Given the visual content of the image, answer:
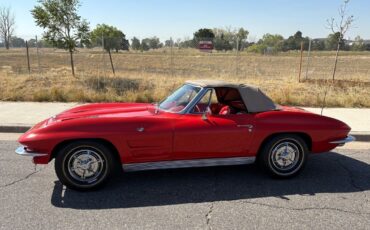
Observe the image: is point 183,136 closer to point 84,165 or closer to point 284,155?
point 84,165

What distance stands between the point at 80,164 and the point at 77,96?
6.32 m

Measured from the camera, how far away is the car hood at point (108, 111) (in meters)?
4.14

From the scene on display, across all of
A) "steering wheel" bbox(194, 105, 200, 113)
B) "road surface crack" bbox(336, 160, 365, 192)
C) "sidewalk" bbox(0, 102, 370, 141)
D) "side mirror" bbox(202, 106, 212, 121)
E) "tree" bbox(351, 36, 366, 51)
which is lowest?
"road surface crack" bbox(336, 160, 365, 192)

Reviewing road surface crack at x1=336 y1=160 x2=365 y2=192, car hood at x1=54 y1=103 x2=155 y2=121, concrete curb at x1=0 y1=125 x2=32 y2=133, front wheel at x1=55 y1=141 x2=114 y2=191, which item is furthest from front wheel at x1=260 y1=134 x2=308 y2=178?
concrete curb at x1=0 y1=125 x2=32 y2=133

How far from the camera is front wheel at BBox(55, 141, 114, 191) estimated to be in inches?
150

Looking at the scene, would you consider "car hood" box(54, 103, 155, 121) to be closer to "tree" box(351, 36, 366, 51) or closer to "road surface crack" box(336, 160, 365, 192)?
"road surface crack" box(336, 160, 365, 192)

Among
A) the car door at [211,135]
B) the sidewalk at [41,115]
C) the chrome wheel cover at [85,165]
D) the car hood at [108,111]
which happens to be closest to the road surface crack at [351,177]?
the car door at [211,135]

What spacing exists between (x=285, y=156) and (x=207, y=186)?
1.12 meters

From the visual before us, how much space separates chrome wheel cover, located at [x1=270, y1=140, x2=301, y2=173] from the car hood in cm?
170

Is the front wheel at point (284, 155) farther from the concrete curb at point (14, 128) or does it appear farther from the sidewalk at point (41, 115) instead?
the concrete curb at point (14, 128)

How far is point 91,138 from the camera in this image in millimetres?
3830

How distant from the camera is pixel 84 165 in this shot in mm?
3883

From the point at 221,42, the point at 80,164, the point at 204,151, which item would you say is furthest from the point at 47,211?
the point at 221,42

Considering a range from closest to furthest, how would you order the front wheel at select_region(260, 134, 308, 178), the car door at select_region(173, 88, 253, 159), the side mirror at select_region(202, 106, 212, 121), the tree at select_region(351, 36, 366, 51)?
the car door at select_region(173, 88, 253, 159) → the side mirror at select_region(202, 106, 212, 121) → the front wheel at select_region(260, 134, 308, 178) → the tree at select_region(351, 36, 366, 51)
